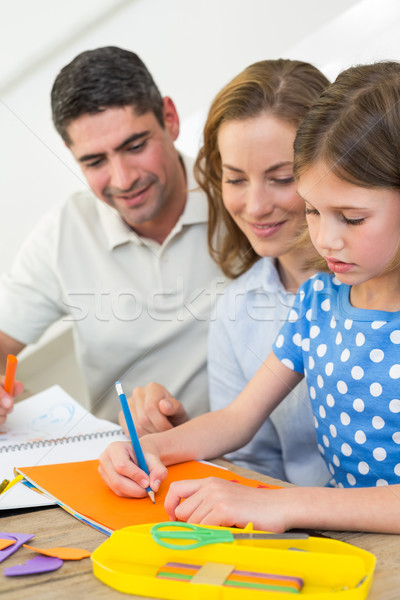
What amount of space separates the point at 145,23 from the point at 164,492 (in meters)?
1.57

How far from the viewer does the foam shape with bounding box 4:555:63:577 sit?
0.50 m

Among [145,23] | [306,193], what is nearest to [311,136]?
[306,193]

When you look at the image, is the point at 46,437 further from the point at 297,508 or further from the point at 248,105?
the point at 248,105

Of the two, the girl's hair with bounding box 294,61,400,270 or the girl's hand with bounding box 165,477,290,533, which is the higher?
the girl's hair with bounding box 294,61,400,270

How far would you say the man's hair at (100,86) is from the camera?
120 centimetres

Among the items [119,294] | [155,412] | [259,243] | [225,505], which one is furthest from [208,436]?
[119,294]

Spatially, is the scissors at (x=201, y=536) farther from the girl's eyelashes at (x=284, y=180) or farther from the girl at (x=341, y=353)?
the girl's eyelashes at (x=284, y=180)

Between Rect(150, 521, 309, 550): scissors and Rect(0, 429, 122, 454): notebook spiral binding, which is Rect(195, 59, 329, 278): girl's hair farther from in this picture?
Rect(150, 521, 309, 550): scissors

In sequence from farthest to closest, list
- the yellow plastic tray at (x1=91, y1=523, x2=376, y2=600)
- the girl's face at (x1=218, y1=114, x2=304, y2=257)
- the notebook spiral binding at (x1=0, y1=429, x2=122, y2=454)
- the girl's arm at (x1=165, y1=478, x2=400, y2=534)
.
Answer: the girl's face at (x1=218, y1=114, x2=304, y2=257) → the notebook spiral binding at (x1=0, y1=429, x2=122, y2=454) → the girl's arm at (x1=165, y1=478, x2=400, y2=534) → the yellow plastic tray at (x1=91, y1=523, x2=376, y2=600)

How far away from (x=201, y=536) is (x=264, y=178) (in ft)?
1.85

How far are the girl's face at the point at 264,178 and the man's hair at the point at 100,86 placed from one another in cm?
32

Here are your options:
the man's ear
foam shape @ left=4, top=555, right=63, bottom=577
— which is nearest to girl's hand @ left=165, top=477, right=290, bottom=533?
foam shape @ left=4, top=555, right=63, bottom=577

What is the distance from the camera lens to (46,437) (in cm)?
88

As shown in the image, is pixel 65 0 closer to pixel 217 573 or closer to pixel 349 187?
pixel 349 187
